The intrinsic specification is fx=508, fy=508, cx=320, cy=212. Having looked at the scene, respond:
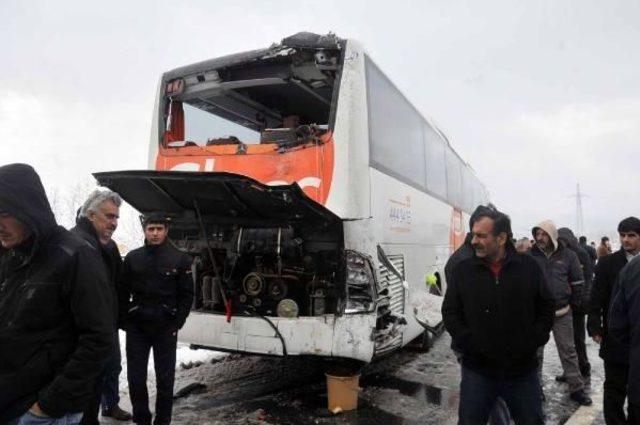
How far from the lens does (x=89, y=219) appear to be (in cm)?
364

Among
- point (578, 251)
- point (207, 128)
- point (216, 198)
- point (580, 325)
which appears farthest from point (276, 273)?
point (578, 251)

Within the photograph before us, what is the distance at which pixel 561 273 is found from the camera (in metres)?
5.38

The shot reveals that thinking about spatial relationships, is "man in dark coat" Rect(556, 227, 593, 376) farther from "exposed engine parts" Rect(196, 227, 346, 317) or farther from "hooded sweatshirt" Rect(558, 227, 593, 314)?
"exposed engine parts" Rect(196, 227, 346, 317)

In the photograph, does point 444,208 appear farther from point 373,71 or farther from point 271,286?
point 271,286

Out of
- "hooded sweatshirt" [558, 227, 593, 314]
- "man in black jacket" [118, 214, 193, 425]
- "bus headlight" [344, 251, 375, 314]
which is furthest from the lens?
"hooded sweatshirt" [558, 227, 593, 314]

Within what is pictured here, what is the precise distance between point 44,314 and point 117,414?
9.76 feet

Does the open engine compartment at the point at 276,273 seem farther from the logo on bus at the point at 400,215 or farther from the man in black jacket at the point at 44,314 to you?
the man in black jacket at the point at 44,314

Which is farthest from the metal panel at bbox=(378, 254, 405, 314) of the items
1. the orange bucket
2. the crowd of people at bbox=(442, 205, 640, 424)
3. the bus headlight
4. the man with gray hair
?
the man with gray hair

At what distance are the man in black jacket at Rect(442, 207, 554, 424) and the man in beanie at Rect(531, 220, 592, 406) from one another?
92.8 inches

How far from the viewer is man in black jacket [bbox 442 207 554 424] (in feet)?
10.00

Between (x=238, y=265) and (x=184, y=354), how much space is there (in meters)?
2.52

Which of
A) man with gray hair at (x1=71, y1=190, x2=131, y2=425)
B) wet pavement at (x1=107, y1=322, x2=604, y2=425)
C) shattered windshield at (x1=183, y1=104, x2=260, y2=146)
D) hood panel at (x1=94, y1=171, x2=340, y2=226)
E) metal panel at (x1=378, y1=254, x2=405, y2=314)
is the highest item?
shattered windshield at (x1=183, y1=104, x2=260, y2=146)

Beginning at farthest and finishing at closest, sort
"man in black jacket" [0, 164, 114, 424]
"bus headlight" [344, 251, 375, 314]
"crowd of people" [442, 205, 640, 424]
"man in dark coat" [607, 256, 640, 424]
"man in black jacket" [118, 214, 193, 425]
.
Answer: "bus headlight" [344, 251, 375, 314] < "man in black jacket" [118, 214, 193, 425] < "crowd of people" [442, 205, 640, 424] < "man in dark coat" [607, 256, 640, 424] < "man in black jacket" [0, 164, 114, 424]

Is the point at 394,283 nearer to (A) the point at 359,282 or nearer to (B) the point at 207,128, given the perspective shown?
(A) the point at 359,282
